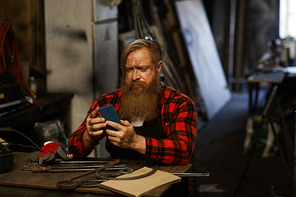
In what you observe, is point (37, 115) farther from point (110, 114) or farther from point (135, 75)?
point (110, 114)

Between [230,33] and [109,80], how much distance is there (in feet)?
19.7

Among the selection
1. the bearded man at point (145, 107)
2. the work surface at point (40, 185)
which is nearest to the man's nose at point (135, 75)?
the bearded man at point (145, 107)

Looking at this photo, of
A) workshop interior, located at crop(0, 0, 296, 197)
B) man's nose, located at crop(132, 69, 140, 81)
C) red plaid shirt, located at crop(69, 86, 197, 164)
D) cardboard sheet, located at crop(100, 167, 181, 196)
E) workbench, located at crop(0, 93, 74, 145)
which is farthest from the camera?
workshop interior, located at crop(0, 0, 296, 197)

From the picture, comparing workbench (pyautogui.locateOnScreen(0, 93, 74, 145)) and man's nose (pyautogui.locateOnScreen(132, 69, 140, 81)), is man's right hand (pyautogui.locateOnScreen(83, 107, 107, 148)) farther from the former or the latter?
workbench (pyautogui.locateOnScreen(0, 93, 74, 145))

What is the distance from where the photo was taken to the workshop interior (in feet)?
10.7

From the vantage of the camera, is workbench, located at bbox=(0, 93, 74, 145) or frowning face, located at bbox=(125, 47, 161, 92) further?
workbench, located at bbox=(0, 93, 74, 145)

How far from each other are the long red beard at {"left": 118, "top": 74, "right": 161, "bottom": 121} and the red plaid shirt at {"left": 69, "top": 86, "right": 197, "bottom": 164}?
72 mm

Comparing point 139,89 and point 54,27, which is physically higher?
point 54,27

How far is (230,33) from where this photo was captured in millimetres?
9289

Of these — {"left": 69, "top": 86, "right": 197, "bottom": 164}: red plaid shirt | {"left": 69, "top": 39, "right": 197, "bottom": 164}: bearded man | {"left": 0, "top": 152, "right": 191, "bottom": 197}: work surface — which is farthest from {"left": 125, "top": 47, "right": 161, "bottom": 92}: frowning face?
{"left": 0, "top": 152, "right": 191, "bottom": 197}: work surface

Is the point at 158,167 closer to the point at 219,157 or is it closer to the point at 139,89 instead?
the point at 139,89

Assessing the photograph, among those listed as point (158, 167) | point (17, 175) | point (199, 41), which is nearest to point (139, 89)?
point (158, 167)

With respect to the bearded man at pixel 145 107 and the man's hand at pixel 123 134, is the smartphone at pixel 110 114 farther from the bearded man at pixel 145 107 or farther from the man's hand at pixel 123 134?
the bearded man at pixel 145 107

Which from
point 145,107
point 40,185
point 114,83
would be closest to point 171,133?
point 145,107
